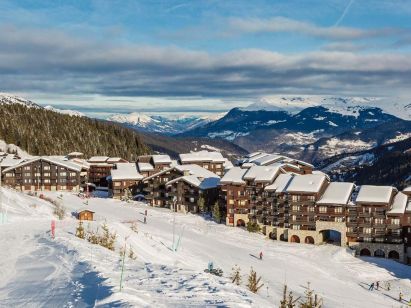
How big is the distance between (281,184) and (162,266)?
6982 centimetres

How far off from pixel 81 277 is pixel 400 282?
5237cm

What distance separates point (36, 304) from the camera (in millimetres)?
23031

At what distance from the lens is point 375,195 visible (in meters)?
88.3

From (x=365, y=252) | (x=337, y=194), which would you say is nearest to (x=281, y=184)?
(x=337, y=194)

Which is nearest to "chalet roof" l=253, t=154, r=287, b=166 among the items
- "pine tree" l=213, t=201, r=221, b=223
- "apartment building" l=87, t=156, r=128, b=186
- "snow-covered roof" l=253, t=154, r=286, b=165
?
"snow-covered roof" l=253, t=154, r=286, b=165

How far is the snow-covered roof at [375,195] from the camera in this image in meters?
86.3

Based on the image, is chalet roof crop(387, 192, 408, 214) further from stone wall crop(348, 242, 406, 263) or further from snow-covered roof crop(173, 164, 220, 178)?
snow-covered roof crop(173, 164, 220, 178)

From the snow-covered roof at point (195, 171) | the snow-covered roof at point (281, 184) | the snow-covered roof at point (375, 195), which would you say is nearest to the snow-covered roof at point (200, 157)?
the snow-covered roof at point (195, 171)

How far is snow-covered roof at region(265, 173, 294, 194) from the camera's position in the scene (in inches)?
3786

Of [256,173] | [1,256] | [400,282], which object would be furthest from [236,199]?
[1,256]

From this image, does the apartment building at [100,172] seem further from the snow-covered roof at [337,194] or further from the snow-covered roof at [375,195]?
the snow-covered roof at [375,195]

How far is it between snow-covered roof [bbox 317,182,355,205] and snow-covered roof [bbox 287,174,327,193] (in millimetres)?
1822

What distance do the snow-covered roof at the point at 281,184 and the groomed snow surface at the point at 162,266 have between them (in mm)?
10478

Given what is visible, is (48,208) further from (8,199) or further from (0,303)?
(0,303)
